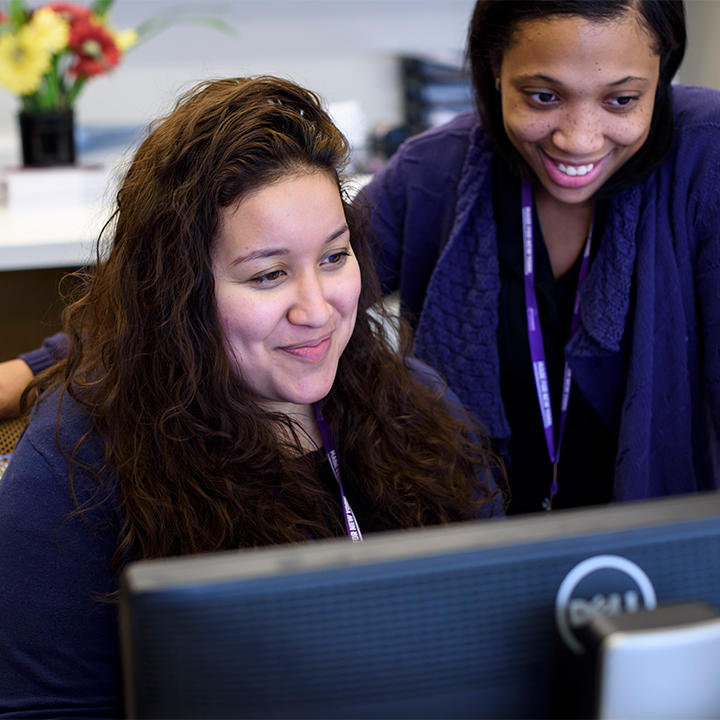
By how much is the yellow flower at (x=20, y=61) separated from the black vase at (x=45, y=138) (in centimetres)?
14

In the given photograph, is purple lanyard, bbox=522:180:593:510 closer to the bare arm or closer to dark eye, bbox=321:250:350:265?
dark eye, bbox=321:250:350:265

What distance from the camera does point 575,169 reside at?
1395mm

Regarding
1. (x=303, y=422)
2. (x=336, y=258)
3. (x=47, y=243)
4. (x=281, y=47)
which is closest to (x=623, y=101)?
(x=336, y=258)

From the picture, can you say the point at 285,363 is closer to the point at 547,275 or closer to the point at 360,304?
the point at 360,304

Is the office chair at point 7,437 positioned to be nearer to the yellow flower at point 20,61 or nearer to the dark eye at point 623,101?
the dark eye at point 623,101

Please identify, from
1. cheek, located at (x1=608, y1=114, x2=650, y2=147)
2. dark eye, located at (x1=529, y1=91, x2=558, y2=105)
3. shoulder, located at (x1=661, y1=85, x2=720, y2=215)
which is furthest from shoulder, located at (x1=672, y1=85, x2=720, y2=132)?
dark eye, located at (x1=529, y1=91, x2=558, y2=105)

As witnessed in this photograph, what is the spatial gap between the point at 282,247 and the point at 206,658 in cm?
61

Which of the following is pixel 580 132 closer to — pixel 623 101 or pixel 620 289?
pixel 623 101

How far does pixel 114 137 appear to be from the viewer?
12.2 feet

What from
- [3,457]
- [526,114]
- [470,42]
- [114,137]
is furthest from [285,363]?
[114,137]

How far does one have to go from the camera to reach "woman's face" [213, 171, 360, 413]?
1067mm

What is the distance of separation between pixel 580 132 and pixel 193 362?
612 millimetres

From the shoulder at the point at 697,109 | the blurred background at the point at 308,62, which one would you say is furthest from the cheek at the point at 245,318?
the blurred background at the point at 308,62

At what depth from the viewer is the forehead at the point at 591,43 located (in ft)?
4.23
